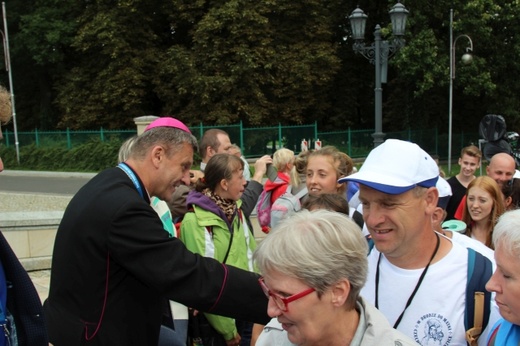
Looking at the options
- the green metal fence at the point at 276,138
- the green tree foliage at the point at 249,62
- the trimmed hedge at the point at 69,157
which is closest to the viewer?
the trimmed hedge at the point at 69,157

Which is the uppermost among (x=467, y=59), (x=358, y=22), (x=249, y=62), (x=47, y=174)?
(x=358, y=22)

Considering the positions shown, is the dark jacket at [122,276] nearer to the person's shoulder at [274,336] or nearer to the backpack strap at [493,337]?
the person's shoulder at [274,336]

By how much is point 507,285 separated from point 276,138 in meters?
23.8

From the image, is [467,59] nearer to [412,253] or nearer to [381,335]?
[412,253]

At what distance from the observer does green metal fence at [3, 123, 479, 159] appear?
25062 mm

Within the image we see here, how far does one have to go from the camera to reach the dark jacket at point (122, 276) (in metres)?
2.27

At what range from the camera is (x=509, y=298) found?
6.01 feet

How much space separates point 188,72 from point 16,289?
24.5 metres

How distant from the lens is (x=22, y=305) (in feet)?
7.84

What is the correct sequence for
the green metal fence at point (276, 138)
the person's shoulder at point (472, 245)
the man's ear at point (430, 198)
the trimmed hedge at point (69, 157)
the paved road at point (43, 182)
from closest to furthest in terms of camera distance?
the man's ear at point (430, 198), the person's shoulder at point (472, 245), the paved road at point (43, 182), the trimmed hedge at point (69, 157), the green metal fence at point (276, 138)

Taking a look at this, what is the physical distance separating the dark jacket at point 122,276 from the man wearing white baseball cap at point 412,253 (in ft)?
2.00

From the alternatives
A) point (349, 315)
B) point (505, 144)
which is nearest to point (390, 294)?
point (349, 315)

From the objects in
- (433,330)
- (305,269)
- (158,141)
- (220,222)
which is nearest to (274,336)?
(305,269)

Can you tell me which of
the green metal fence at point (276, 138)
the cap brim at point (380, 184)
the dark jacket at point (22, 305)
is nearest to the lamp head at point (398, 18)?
the green metal fence at point (276, 138)
